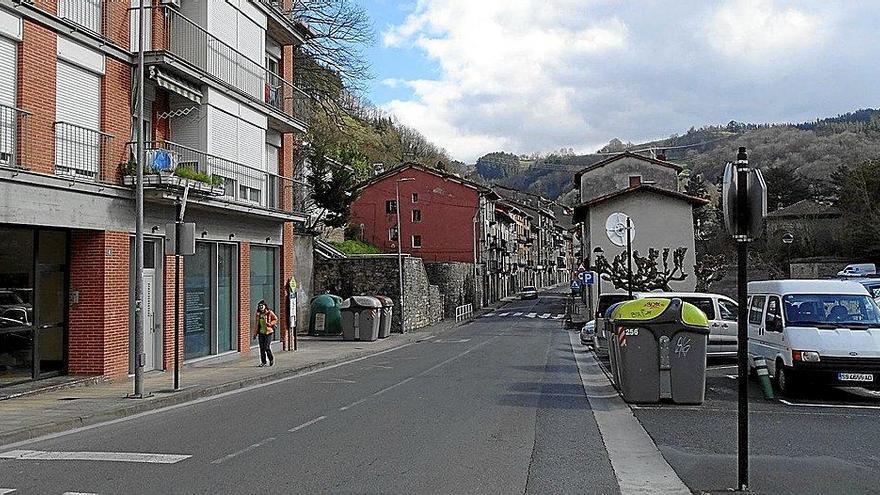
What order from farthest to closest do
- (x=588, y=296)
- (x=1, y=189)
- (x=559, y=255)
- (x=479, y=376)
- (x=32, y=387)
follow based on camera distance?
(x=559, y=255) < (x=588, y=296) < (x=479, y=376) < (x=32, y=387) < (x=1, y=189)

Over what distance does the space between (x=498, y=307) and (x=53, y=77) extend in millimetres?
61621

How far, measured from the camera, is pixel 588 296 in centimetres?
5284

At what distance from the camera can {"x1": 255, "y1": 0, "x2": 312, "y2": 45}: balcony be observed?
2622 cm

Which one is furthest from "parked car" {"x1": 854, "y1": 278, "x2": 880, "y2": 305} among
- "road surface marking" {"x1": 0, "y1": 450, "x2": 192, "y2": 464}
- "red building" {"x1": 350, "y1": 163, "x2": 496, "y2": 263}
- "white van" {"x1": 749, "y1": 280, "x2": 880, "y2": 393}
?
"red building" {"x1": 350, "y1": 163, "x2": 496, "y2": 263}

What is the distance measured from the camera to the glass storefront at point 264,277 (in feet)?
85.5

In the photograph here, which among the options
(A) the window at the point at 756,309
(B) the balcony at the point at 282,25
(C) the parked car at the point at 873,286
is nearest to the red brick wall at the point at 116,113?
(B) the balcony at the point at 282,25

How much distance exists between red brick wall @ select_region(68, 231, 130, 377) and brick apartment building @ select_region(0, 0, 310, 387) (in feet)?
0.10

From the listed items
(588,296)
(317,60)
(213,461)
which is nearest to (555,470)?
(213,461)

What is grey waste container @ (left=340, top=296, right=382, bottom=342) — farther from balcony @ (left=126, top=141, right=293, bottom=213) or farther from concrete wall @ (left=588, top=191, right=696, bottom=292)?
concrete wall @ (left=588, top=191, right=696, bottom=292)

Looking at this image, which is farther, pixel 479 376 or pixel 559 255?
pixel 559 255

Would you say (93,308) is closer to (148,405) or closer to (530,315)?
(148,405)

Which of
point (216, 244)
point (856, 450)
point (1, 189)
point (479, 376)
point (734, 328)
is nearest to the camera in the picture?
point (856, 450)

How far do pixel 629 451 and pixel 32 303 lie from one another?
39.3 feet

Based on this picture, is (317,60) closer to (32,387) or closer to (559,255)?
(32,387)
